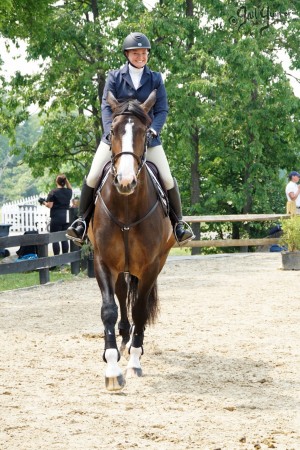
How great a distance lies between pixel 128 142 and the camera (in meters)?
7.01

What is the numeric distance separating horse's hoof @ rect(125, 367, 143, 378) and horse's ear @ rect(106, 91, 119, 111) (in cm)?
229

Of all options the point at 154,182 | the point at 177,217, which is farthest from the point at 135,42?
the point at 177,217

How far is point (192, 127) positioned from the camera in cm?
2844

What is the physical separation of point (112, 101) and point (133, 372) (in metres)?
2.37

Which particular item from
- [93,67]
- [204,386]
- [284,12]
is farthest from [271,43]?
[204,386]

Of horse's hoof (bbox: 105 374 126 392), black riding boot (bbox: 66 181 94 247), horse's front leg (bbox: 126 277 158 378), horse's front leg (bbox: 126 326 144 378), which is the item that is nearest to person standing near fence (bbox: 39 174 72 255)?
horse's front leg (bbox: 126 277 158 378)

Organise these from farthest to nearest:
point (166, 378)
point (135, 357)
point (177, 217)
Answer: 1. point (177, 217)
2. point (135, 357)
3. point (166, 378)

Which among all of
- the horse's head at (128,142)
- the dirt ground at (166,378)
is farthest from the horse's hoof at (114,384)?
the horse's head at (128,142)

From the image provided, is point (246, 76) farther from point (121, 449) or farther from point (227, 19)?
point (121, 449)

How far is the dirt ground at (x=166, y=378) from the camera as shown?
5660 millimetres

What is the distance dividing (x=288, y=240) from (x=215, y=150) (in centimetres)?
1123

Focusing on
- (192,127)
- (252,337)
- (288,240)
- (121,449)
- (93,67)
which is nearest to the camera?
(121,449)

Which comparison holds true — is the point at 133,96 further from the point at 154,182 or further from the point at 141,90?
the point at 154,182

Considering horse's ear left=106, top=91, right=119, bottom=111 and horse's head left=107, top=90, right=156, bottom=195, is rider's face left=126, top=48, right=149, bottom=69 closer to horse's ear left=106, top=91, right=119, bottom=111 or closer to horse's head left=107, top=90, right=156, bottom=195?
horse's ear left=106, top=91, right=119, bottom=111
